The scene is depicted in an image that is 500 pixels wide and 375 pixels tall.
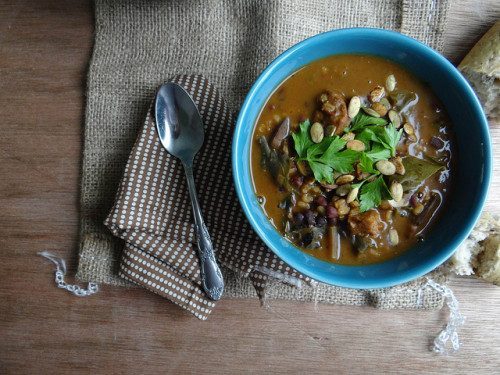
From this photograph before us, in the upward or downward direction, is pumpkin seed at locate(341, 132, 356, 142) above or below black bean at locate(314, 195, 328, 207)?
above

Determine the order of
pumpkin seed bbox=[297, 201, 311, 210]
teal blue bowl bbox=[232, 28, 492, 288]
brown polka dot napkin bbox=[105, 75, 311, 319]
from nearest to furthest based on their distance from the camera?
teal blue bowl bbox=[232, 28, 492, 288]
pumpkin seed bbox=[297, 201, 311, 210]
brown polka dot napkin bbox=[105, 75, 311, 319]

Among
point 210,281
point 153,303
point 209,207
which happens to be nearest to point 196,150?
point 209,207

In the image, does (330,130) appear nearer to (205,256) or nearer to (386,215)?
(386,215)

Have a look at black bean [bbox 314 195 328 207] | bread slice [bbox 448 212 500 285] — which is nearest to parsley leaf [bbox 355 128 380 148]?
black bean [bbox 314 195 328 207]

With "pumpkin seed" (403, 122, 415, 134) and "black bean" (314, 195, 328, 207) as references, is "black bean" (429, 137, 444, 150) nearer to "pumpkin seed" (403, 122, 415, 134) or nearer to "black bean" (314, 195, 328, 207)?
"pumpkin seed" (403, 122, 415, 134)

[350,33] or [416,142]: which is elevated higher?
[350,33]

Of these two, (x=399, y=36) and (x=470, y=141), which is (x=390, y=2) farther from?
(x=470, y=141)

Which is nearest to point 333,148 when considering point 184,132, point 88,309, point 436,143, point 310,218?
point 310,218

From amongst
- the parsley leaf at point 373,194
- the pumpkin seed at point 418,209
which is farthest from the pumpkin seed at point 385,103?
the pumpkin seed at point 418,209
